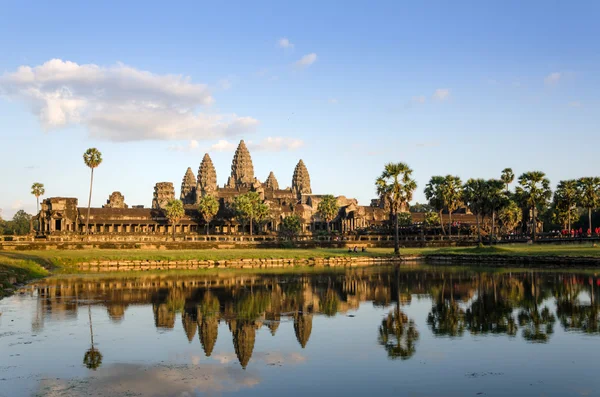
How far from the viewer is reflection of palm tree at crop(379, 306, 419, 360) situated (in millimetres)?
20823

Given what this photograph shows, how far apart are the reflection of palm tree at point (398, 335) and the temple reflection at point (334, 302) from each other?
0.04 meters

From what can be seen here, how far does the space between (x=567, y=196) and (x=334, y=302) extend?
2831 inches

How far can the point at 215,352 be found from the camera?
2083cm

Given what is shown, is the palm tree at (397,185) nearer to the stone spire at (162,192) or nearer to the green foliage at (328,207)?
the green foliage at (328,207)

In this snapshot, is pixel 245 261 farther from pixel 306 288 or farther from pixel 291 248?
pixel 306 288

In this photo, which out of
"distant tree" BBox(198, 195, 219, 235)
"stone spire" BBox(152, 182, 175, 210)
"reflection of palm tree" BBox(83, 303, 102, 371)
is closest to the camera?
"reflection of palm tree" BBox(83, 303, 102, 371)

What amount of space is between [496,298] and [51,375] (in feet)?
83.4

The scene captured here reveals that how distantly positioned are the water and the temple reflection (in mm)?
108

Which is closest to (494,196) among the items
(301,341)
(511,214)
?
(511,214)

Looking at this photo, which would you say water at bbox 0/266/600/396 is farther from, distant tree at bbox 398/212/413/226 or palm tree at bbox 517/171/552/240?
distant tree at bbox 398/212/413/226

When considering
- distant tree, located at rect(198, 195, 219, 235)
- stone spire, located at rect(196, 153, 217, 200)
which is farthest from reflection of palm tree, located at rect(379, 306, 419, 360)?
stone spire, located at rect(196, 153, 217, 200)

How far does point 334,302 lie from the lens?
34719mm

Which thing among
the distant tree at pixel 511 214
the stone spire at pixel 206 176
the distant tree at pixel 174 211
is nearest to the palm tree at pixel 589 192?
the distant tree at pixel 511 214

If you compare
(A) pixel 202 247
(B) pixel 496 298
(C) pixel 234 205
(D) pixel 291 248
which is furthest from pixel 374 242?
(B) pixel 496 298
